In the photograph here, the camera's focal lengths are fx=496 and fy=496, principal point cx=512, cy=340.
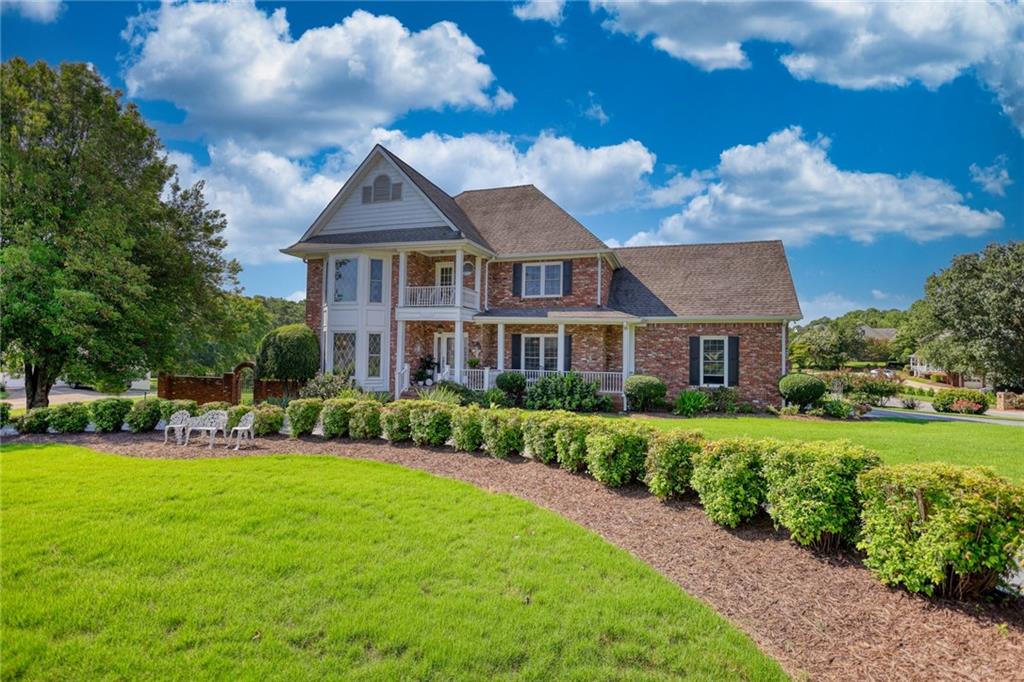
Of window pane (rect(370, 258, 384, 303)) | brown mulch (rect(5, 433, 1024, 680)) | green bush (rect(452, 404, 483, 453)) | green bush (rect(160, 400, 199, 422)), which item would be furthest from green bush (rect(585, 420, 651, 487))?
window pane (rect(370, 258, 384, 303))

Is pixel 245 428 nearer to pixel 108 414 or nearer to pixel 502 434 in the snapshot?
pixel 108 414

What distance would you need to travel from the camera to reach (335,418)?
10234mm

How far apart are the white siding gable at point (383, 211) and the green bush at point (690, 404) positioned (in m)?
10.8

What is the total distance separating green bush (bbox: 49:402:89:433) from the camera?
11406mm

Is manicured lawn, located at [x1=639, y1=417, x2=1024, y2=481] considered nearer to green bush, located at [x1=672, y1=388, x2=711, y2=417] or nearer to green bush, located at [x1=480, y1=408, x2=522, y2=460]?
green bush, located at [x1=672, y1=388, x2=711, y2=417]

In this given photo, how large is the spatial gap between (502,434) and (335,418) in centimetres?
388

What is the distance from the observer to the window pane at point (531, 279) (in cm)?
1997

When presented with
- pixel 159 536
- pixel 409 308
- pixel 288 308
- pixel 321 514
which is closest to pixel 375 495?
pixel 321 514

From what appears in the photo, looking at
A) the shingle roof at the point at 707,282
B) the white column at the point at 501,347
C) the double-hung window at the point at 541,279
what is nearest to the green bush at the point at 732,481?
the white column at the point at 501,347

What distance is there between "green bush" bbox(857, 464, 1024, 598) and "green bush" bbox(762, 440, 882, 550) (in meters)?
0.27

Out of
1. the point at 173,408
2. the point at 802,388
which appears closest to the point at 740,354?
the point at 802,388

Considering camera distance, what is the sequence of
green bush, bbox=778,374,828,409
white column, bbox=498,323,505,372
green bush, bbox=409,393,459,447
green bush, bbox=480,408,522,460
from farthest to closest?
white column, bbox=498,323,505,372 < green bush, bbox=778,374,828,409 < green bush, bbox=409,393,459,447 < green bush, bbox=480,408,522,460

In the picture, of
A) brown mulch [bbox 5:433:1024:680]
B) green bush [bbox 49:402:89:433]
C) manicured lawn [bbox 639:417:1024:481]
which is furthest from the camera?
green bush [bbox 49:402:89:433]

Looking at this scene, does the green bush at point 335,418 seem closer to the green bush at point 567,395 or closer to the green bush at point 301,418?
the green bush at point 301,418
